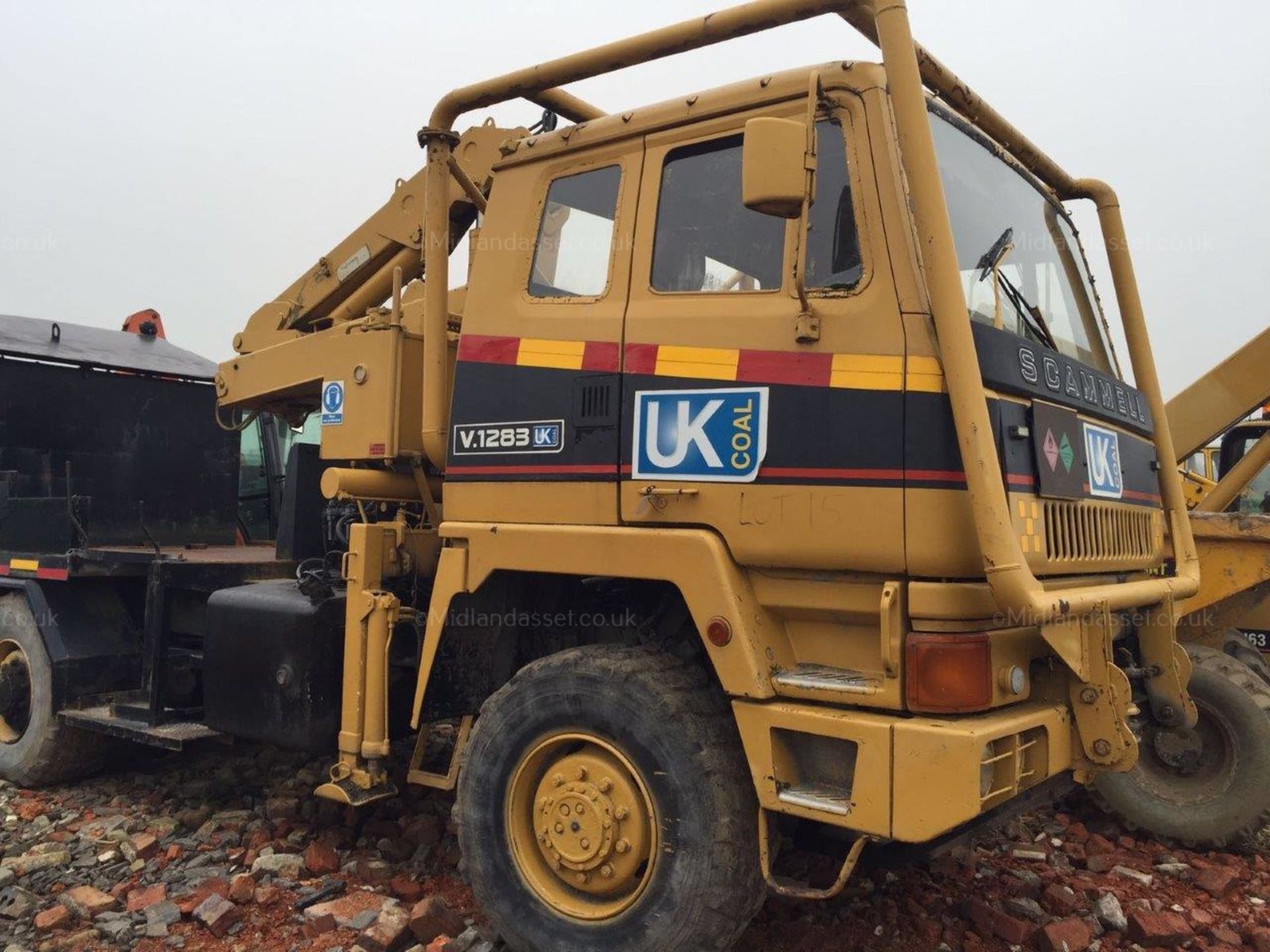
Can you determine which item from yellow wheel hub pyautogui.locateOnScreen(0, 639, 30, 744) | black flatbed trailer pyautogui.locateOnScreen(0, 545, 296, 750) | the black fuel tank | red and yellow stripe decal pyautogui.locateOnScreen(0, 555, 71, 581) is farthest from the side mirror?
yellow wheel hub pyautogui.locateOnScreen(0, 639, 30, 744)

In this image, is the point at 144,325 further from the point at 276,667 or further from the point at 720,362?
the point at 720,362

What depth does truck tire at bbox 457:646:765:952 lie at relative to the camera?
2998 mm

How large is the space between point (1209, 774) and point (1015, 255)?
300 cm

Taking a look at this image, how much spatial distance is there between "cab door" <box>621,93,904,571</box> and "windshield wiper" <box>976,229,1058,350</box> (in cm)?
59

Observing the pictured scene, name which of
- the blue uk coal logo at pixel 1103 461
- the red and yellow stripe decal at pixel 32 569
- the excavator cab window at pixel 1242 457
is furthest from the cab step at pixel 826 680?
the excavator cab window at pixel 1242 457

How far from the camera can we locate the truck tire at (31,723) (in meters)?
5.41

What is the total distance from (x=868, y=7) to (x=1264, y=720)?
152 inches

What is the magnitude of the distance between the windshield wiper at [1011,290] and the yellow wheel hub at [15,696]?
531 cm

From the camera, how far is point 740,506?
3.09 metres

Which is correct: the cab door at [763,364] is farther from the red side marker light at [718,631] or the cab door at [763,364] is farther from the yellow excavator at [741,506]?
the red side marker light at [718,631]

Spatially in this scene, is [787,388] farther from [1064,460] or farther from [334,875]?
[334,875]

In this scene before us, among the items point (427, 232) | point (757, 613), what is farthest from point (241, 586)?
point (757, 613)

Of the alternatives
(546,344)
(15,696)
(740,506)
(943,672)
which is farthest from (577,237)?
(15,696)

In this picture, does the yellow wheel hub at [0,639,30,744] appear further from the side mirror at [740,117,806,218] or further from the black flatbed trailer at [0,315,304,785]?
the side mirror at [740,117,806,218]
